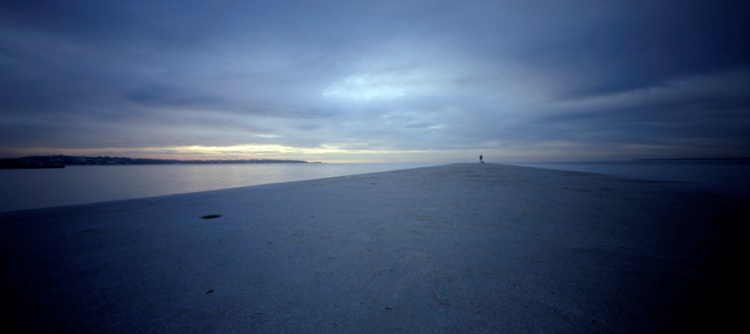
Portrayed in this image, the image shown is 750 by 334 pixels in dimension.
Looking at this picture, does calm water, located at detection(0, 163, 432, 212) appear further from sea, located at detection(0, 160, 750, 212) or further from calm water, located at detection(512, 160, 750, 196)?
calm water, located at detection(512, 160, 750, 196)

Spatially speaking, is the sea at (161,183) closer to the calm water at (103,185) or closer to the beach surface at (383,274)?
the calm water at (103,185)

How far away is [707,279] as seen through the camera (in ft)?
8.14

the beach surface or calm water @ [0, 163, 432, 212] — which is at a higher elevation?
the beach surface

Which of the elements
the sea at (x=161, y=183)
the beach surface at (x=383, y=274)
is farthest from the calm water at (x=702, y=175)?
the beach surface at (x=383, y=274)

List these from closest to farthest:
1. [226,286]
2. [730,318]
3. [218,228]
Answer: [730,318]
[226,286]
[218,228]

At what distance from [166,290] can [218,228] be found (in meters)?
2.48

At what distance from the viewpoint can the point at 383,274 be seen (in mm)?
2770

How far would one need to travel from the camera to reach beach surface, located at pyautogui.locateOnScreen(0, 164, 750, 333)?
1.98 meters

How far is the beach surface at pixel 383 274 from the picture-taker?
198 cm

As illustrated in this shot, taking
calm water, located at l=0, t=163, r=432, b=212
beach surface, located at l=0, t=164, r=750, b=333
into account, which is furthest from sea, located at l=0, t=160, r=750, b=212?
beach surface, located at l=0, t=164, r=750, b=333

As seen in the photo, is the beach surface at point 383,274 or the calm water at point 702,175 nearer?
the beach surface at point 383,274

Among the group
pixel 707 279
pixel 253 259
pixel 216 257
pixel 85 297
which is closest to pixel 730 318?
pixel 707 279

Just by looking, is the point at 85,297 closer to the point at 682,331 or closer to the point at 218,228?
the point at 218,228

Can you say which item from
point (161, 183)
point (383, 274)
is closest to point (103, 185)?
point (161, 183)
